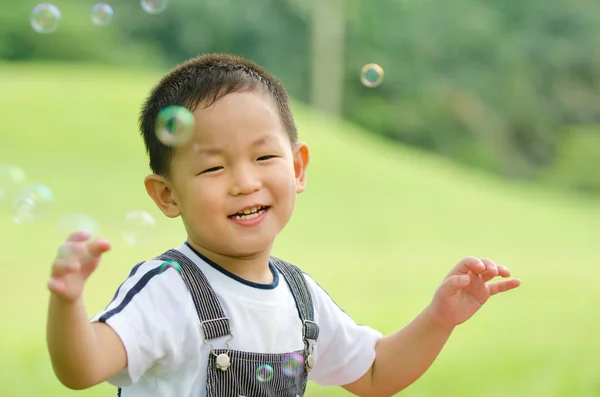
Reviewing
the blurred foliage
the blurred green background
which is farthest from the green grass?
the blurred foliage

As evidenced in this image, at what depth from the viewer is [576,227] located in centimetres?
1202

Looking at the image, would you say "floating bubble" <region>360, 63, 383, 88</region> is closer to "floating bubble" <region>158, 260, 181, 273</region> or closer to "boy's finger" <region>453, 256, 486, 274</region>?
"boy's finger" <region>453, 256, 486, 274</region>

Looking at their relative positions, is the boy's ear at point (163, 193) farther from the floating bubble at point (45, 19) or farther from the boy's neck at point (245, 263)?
the floating bubble at point (45, 19)

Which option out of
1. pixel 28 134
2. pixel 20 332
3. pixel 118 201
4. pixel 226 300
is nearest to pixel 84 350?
pixel 226 300

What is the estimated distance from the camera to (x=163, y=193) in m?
1.81

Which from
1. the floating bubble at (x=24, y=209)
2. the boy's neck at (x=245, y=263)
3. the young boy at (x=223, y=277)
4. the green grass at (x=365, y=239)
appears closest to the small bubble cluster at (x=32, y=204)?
the floating bubble at (x=24, y=209)

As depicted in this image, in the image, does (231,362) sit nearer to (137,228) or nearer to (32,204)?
(137,228)

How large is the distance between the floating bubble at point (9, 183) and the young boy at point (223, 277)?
0.46 metres

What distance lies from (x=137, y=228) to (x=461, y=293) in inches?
27.3

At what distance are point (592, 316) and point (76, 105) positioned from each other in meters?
7.31

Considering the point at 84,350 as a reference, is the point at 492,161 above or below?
above

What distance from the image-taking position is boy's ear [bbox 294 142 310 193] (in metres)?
1.92

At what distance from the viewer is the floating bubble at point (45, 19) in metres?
2.69

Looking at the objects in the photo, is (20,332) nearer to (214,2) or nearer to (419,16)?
(214,2)
